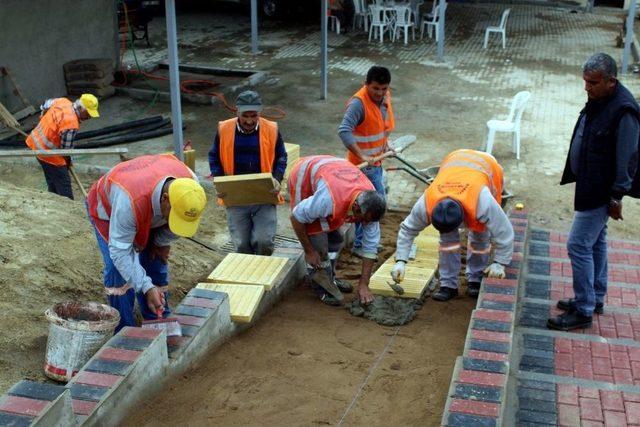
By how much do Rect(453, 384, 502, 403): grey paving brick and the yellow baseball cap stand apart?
1.66m

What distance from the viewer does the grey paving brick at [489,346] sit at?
441 cm

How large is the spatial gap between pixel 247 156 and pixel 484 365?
281 centimetres

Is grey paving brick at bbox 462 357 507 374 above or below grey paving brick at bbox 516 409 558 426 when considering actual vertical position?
above

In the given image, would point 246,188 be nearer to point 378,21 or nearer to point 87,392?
point 87,392

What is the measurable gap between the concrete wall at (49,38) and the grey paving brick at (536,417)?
1016 centimetres

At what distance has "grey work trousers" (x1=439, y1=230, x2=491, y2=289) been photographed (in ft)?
19.1

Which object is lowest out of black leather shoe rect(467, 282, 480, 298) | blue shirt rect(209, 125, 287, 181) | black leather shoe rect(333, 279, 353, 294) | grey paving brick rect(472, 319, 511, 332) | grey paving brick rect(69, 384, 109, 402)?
black leather shoe rect(333, 279, 353, 294)

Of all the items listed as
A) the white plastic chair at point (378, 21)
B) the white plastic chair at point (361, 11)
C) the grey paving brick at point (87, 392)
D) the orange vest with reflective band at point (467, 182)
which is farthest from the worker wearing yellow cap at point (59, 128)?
the white plastic chair at point (361, 11)

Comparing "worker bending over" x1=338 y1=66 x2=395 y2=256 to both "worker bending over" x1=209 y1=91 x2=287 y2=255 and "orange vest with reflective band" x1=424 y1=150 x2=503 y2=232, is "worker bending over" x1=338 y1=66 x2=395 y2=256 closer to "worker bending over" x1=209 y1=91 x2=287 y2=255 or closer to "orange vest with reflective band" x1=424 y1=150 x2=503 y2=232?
"worker bending over" x1=209 y1=91 x2=287 y2=255

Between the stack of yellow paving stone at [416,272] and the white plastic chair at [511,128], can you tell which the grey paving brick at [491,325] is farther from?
the white plastic chair at [511,128]

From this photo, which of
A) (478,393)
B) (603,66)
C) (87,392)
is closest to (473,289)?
(603,66)

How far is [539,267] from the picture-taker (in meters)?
6.41

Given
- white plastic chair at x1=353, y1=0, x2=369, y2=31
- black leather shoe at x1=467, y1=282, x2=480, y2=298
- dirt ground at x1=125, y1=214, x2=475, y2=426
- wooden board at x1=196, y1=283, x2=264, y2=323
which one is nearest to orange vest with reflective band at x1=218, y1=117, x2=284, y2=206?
wooden board at x1=196, y1=283, x2=264, y2=323

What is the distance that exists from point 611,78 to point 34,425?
12.4 ft
